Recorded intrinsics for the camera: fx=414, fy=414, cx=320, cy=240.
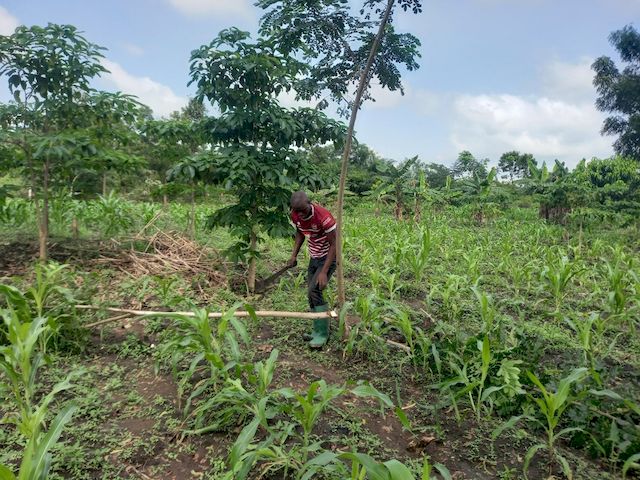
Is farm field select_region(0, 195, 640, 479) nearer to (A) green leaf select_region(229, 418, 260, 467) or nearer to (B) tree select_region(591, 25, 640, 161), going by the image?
(A) green leaf select_region(229, 418, 260, 467)

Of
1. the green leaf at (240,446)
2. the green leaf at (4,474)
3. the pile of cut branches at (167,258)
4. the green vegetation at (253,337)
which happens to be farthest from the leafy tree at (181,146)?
the green leaf at (4,474)

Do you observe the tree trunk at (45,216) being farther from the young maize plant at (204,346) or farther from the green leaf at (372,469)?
the green leaf at (372,469)

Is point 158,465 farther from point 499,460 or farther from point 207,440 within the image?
point 499,460

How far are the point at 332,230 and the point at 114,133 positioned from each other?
3.50m

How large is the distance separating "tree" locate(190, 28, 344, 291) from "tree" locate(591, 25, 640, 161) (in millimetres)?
16758

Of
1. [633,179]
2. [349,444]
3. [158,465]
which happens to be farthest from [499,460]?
[633,179]

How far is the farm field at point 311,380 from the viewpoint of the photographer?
236cm

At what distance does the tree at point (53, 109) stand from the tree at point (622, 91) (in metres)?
18.3

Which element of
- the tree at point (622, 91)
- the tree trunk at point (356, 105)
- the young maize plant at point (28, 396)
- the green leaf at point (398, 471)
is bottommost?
the young maize plant at point (28, 396)

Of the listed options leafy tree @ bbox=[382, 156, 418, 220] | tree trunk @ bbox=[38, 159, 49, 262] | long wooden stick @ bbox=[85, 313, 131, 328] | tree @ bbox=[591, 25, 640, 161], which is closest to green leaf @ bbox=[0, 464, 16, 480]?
long wooden stick @ bbox=[85, 313, 131, 328]

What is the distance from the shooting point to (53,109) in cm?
505

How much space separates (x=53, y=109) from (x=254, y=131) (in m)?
2.57

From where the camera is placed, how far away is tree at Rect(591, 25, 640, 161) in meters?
16.4

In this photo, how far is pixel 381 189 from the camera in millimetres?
13617
